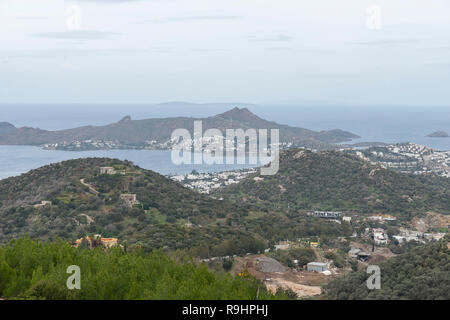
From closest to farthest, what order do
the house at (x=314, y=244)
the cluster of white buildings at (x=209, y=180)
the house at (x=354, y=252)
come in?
1. the house at (x=354, y=252)
2. the house at (x=314, y=244)
3. the cluster of white buildings at (x=209, y=180)

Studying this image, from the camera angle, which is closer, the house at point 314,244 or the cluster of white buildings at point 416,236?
the house at point 314,244

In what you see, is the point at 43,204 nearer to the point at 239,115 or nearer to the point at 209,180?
the point at 209,180

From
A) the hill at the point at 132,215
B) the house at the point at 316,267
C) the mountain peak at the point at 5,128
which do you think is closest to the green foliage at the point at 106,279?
the hill at the point at 132,215

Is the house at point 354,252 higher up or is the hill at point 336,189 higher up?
the hill at point 336,189

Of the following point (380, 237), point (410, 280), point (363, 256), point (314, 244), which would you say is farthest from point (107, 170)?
point (410, 280)

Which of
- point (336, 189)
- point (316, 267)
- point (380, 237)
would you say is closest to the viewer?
point (316, 267)

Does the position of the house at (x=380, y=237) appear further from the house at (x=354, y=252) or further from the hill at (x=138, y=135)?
the hill at (x=138, y=135)

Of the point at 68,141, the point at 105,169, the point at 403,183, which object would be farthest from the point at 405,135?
the point at 105,169
